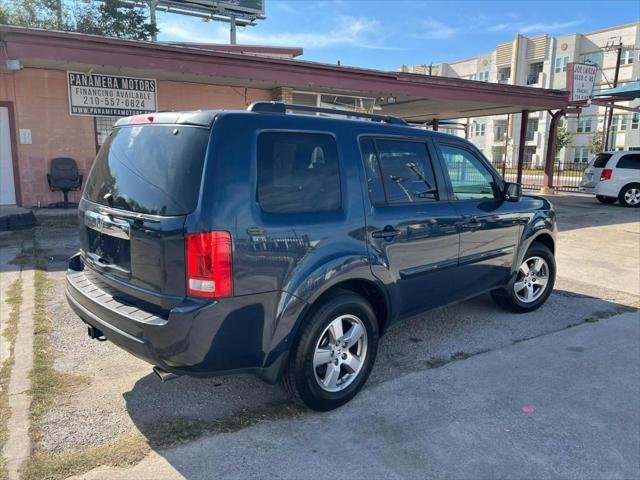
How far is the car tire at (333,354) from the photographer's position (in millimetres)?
3123

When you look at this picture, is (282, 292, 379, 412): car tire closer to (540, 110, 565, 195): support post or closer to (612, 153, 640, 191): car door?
(612, 153, 640, 191): car door

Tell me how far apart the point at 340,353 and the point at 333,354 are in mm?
65

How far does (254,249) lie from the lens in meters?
2.77

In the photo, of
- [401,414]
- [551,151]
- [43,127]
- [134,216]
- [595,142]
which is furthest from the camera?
[595,142]

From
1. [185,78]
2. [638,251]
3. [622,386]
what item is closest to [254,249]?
[622,386]

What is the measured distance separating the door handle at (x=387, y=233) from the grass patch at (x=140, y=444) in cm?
128

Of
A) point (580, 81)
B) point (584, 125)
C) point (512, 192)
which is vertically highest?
point (584, 125)

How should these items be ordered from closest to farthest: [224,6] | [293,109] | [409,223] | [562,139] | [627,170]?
[293,109] < [409,223] < [627,170] < [224,6] < [562,139]

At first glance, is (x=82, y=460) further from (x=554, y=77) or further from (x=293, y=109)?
(x=554, y=77)

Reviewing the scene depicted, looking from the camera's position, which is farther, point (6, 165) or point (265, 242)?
point (6, 165)

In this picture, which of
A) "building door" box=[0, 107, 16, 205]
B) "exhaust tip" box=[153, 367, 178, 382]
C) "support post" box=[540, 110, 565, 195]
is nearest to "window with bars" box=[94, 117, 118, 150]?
"building door" box=[0, 107, 16, 205]

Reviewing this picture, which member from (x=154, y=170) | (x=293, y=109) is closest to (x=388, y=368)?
(x=293, y=109)

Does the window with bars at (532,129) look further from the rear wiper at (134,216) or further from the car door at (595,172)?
the rear wiper at (134,216)

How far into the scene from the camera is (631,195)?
16.0 metres
